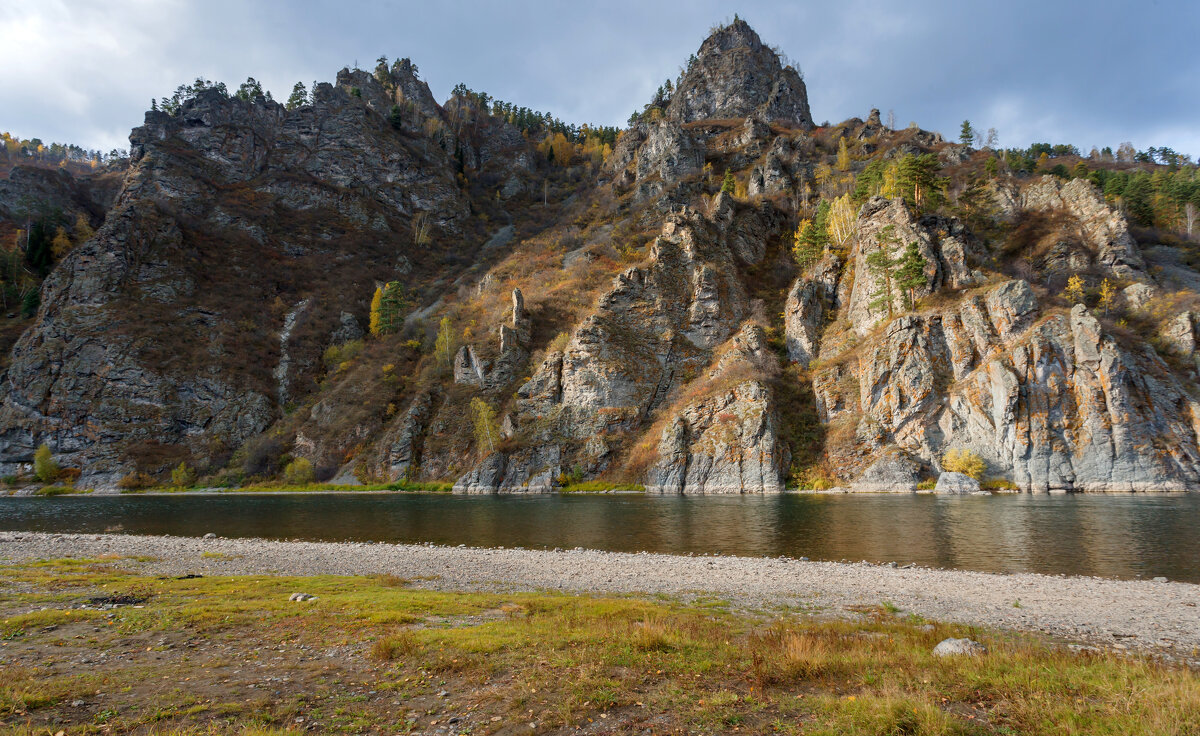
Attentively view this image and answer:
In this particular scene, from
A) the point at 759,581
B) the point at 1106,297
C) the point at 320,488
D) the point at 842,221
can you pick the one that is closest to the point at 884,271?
the point at 842,221

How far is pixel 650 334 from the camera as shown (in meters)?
88.3

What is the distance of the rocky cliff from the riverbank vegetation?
2269 inches

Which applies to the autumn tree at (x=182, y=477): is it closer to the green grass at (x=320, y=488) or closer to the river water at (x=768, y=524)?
the green grass at (x=320, y=488)

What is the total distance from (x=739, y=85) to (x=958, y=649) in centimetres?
20261

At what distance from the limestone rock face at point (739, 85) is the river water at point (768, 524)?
154483 mm

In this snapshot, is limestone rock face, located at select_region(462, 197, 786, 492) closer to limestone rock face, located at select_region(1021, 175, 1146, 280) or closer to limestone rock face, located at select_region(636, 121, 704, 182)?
limestone rock face, located at select_region(636, 121, 704, 182)

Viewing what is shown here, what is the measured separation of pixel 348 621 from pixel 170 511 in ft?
193

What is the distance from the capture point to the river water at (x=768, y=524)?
26.5 m

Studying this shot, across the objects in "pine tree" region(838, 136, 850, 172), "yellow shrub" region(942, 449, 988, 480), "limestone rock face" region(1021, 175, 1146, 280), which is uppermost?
"pine tree" region(838, 136, 850, 172)

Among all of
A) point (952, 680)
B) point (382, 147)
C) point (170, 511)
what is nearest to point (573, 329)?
point (170, 511)

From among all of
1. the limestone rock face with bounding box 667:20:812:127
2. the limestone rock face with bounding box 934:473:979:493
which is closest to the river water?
the limestone rock face with bounding box 934:473:979:493

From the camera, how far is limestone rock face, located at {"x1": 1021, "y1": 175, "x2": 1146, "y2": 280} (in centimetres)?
7731

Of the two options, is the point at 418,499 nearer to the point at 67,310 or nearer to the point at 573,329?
the point at 573,329

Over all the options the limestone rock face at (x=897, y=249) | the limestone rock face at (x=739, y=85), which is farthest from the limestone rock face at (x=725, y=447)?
the limestone rock face at (x=739, y=85)
